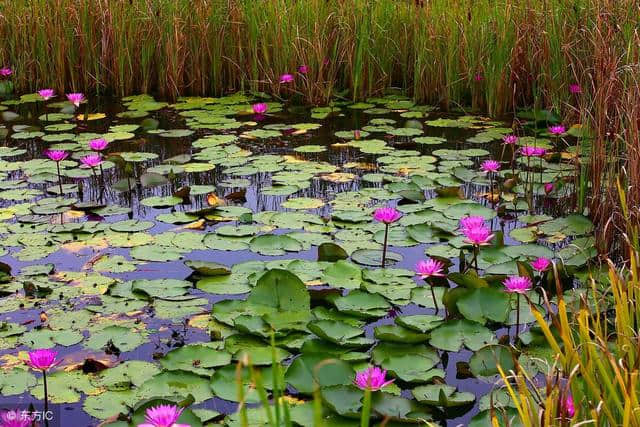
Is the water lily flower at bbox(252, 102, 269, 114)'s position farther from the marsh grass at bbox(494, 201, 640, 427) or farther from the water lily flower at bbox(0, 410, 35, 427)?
the marsh grass at bbox(494, 201, 640, 427)

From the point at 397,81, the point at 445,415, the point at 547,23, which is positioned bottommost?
the point at 445,415

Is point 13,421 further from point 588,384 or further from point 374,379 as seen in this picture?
point 588,384

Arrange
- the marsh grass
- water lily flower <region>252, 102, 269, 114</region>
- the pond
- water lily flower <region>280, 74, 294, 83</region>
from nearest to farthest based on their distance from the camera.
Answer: the marsh grass < the pond < water lily flower <region>252, 102, 269, 114</region> < water lily flower <region>280, 74, 294, 83</region>

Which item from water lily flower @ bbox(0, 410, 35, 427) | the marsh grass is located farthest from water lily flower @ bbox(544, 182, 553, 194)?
water lily flower @ bbox(0, 410, 35, 427)

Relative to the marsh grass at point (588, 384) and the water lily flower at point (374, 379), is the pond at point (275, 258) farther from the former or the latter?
the marsh grass at point (588, 384)

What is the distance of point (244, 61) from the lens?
609 cm

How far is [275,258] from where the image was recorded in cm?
345

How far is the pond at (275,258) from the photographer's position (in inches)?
97.9

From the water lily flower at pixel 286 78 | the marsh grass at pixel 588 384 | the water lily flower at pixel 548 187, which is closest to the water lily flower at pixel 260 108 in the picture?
the water lily flower at pixel 286 78

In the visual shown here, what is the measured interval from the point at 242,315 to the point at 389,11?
141 inches

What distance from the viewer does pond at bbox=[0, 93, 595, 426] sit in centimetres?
249

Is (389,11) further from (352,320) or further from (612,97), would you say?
(352,320)

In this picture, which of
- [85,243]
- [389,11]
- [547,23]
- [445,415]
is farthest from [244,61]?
[445,415]

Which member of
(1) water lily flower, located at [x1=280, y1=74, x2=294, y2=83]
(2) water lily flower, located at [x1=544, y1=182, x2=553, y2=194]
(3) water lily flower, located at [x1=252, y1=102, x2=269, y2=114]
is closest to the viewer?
(2) water lily flower, located at [x1=544, y1=182, x2=553, y2=194]
